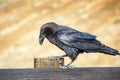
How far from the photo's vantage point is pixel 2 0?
2.55 meters

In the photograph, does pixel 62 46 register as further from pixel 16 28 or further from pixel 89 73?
pixel 16 28

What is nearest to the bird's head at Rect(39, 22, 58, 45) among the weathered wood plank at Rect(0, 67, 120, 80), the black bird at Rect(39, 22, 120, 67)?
the black bird at Rect(39, 22, 120, 67)

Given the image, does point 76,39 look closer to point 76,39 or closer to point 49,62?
point 76,39

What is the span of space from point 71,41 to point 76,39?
0.05 feet

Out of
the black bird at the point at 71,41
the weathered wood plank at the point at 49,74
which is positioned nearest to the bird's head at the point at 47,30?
the black bird at the point at 71,41

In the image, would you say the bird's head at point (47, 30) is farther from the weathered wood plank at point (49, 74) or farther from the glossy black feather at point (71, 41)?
the weathered wood plank at point (49, 74)

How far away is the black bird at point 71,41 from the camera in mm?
1403

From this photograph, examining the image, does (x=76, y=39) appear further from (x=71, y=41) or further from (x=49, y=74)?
(x=49, y=74)

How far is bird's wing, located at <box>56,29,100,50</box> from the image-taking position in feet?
4.64

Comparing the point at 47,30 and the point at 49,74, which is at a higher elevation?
the point at 47,30

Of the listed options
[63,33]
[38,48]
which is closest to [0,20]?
[38,48]

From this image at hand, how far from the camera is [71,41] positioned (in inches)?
55.9

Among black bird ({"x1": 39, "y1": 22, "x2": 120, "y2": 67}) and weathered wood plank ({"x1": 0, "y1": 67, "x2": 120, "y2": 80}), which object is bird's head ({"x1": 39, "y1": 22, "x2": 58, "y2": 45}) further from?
weathered wood plank ({"x1": 0, "y1": 67, "x2": 120, "y2": 80})

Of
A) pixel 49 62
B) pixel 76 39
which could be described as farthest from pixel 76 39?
pixel 49 62
